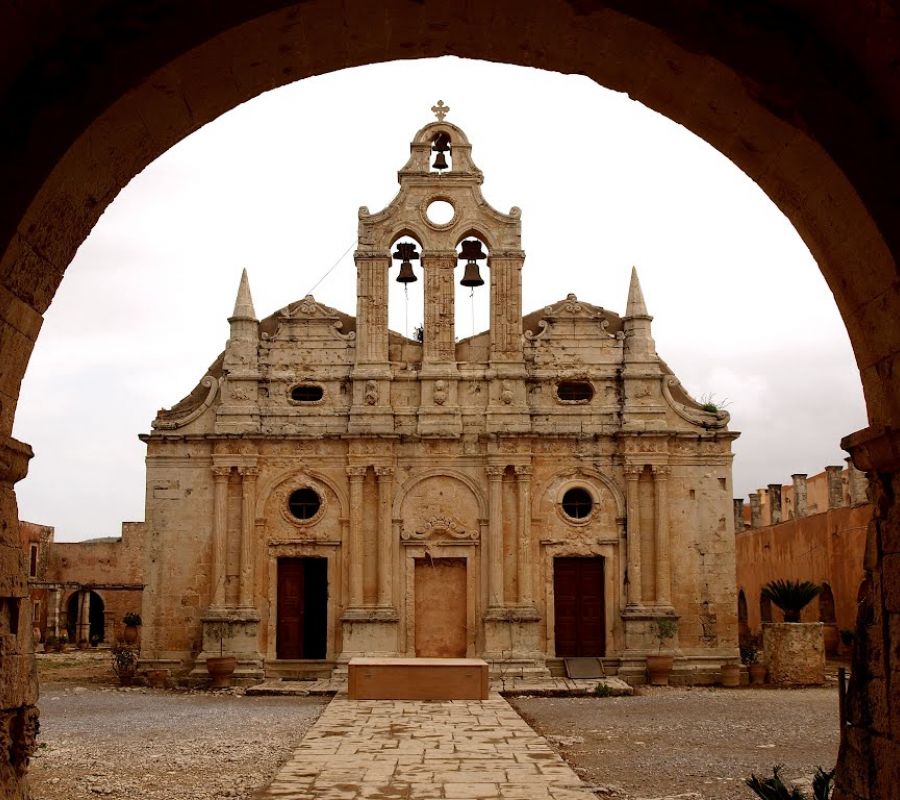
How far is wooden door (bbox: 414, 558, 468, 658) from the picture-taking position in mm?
22344

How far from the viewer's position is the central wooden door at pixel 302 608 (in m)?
22.4

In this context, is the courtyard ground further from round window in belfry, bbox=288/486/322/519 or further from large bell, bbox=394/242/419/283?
large bell, bbox=394/242/419/283

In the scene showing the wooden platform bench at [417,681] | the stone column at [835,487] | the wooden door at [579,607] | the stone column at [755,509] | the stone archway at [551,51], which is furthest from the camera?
the stone column at [755,509]

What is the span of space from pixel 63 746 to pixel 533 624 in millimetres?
10675

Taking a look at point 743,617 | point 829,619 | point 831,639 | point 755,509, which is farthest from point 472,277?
point 755,509

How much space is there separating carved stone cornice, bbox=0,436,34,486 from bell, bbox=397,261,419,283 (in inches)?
729

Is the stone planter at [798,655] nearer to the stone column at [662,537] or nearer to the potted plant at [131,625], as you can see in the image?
the stone column at [662,537]

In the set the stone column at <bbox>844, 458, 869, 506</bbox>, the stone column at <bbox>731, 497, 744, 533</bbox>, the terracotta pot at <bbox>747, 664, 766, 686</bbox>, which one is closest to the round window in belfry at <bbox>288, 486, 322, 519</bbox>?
the terracotta pot at <bbox>747, 664, 766, 686</bbox>

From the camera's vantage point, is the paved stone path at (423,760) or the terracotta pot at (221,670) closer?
the paved stone path at (423,760)

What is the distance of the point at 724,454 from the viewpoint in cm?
2288

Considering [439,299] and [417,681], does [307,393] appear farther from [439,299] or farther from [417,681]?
[417,681]

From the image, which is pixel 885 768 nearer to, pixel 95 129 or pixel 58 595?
pixel 95 129

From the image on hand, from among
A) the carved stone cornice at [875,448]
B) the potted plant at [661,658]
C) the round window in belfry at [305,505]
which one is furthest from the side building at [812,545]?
the carved stone cornice at [875,448]

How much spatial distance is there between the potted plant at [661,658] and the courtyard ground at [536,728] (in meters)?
0.64
